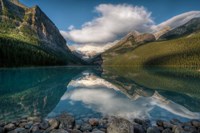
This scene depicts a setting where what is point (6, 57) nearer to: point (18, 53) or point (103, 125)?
point (18, 53)

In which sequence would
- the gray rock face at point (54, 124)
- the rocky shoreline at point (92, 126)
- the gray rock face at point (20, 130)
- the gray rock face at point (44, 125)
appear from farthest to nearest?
the gray rock face at point (54, 124)
the gray rock face at point (44, 125)
the gray rock face at point (20, 130)
the rocky shoreline at point (92, 126)

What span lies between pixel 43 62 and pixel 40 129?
156457 mm

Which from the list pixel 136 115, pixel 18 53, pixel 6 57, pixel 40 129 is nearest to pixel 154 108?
pixel 136 115

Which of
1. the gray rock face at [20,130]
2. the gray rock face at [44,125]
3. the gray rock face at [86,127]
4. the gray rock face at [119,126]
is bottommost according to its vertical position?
the gray rock face at [86,127]

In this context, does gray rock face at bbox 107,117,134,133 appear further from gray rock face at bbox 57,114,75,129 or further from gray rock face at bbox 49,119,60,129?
gray rock face at bbox 49,119,60,129

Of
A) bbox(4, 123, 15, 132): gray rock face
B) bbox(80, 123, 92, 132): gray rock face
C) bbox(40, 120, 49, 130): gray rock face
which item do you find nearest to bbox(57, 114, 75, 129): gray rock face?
bbox(80, 123, 92, 132): gray rock face

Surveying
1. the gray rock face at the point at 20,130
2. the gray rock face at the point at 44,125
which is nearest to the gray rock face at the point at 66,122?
the gray rock face at the point at 44,125

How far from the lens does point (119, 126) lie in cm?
1465

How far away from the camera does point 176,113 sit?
26500 mm

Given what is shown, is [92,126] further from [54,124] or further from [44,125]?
[44,125]

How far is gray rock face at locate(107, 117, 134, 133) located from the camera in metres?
14.5

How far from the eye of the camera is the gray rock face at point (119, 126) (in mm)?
14508

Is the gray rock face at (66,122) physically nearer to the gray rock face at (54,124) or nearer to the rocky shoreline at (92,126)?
the rocky shoreline at (92,126)

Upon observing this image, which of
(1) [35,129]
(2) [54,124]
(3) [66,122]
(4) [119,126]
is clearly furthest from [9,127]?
(4) [119,126]
